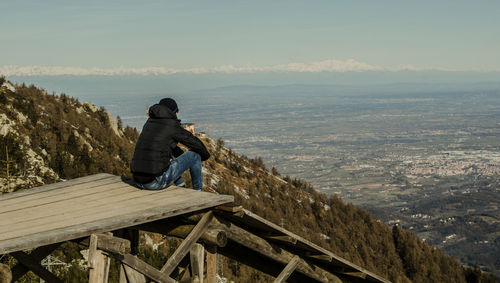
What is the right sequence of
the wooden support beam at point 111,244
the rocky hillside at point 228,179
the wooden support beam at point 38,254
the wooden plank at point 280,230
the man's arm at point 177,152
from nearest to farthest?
the wooden support beam at point 111,244 < the wooden plank at point 280,230 < the wooden support beam at point 38,254 < the man's arm at point 177,152 < the rocky hillside at point 228,179

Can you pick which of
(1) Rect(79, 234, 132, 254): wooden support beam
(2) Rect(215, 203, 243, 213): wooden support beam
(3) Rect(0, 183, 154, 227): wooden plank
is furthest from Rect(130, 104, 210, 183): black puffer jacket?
(1) Rect(79, 234, 132, 254): wooden support beam

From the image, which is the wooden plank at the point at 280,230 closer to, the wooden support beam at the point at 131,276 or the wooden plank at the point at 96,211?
the wooden plank at the point at 96,211

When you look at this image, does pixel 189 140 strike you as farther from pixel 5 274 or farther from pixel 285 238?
pixel 5 274

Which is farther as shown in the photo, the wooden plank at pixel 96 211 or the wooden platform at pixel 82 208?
the wooden plank at pixel 96 211

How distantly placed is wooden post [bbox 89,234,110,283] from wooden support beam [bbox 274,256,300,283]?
2705mm

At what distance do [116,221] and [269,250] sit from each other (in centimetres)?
272

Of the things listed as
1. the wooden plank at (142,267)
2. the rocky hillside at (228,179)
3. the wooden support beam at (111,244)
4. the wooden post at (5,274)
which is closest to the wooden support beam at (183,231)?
the wooden plank at (142,267)

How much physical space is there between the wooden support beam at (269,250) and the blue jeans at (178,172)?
0.84m

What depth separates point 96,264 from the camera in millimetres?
5211

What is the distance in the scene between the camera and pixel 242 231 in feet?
22.1

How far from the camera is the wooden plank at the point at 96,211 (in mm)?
4958

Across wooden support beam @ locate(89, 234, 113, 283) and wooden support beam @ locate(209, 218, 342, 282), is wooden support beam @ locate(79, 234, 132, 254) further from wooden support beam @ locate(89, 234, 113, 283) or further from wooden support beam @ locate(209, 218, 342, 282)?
wooden support beam @ locate(209, 218, 342, 282)

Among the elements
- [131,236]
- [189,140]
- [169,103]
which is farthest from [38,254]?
[169,103]

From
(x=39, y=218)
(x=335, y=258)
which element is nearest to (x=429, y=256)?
(x=335, y=258)
